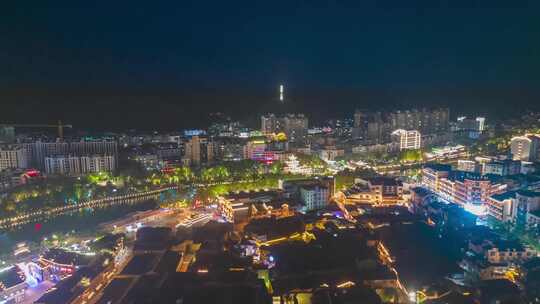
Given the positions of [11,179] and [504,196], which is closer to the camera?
[504,196]

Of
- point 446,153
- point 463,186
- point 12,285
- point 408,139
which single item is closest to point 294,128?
point 408,139

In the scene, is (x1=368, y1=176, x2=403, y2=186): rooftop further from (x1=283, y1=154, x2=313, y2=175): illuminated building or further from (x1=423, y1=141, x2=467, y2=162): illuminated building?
(x1=423, y1=141, x2=467, y2=162): illuminated building

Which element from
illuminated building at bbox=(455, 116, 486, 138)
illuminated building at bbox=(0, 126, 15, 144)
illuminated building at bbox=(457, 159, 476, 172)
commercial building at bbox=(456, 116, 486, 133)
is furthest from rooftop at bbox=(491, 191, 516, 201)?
illuminated building at bbox=(0, 126, 15, 144)

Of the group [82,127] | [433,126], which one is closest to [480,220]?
[433,126]

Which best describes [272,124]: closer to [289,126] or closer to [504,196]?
[289,126]

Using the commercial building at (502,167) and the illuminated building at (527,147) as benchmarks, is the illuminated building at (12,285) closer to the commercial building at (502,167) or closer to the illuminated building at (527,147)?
the commercial building at (502,167)

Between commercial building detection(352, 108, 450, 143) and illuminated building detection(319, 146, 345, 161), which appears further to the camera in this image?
commercial building detection(352, 108, 450, 143)
